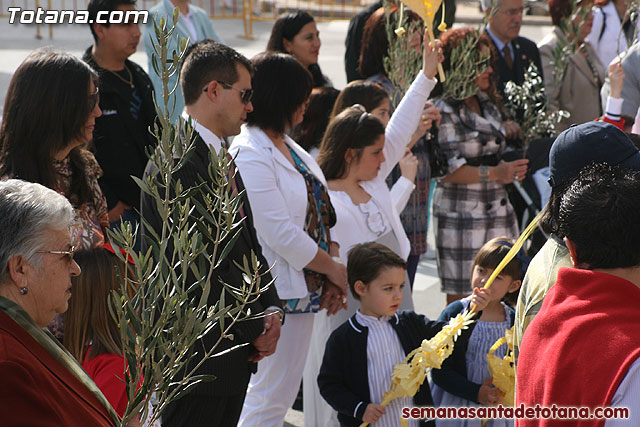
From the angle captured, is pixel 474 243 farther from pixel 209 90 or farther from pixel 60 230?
pixel 60 230

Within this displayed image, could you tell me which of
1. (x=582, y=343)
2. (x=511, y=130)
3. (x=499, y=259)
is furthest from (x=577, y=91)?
(x=582, y=343)

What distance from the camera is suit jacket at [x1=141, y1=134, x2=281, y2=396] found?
311 cm

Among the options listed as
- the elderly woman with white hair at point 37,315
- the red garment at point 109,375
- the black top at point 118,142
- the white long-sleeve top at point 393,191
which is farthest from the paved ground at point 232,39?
the elderly woman with white hair at point 37,315

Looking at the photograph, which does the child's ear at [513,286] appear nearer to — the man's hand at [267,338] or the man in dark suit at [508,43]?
the man's hand at [267,338]

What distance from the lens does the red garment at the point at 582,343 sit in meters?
1.88

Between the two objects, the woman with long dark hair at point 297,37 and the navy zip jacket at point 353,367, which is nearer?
the navy zip jacket at point 353,367

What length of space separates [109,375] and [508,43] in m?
4.39

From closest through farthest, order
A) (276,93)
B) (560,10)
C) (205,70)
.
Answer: (205,70), (276,93), (560,10)

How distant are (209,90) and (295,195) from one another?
0.68 metres

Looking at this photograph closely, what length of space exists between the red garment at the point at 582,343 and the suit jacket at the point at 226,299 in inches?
50.6

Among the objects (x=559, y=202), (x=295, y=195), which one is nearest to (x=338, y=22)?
(x=295, y=195)

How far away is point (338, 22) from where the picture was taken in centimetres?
1680

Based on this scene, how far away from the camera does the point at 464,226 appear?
17.6 ft

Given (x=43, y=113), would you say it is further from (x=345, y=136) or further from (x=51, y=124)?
(x=345, y=136)
